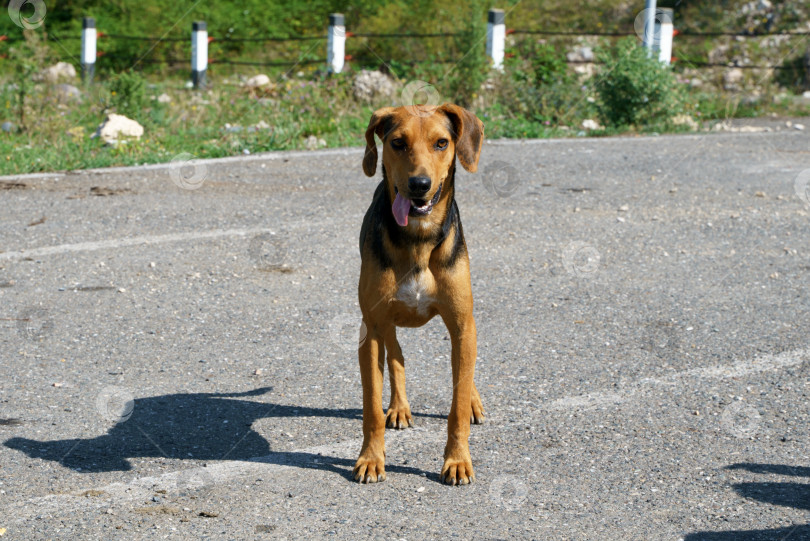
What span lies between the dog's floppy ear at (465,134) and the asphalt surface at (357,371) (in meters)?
1.34

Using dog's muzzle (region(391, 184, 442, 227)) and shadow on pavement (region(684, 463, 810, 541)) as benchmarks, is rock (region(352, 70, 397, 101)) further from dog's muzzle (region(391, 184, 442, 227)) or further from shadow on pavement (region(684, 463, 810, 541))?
shadow on pavement (region(684, 463, 810, 541))

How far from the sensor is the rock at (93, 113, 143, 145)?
38.0 feet

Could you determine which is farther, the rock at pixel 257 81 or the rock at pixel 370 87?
the rock at pixel 257 81

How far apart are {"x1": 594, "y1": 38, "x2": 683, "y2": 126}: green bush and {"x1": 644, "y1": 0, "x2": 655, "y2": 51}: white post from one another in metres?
2.39

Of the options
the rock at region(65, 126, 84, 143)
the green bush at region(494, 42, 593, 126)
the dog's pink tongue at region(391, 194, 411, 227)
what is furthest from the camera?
the green bush at region(494, 42, 593, 126)

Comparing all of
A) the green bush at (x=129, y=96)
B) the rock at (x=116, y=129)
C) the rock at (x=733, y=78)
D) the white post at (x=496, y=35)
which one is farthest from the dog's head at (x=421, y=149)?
the rock at (x=733, y=78)

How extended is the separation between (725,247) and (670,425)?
3.65 m

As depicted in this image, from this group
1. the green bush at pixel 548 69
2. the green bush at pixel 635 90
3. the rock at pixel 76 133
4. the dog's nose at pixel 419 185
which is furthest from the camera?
the green bush at pixel 548 69

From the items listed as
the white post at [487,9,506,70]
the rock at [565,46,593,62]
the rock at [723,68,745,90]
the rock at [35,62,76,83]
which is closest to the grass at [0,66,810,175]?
the rock at [35,62,76,83]

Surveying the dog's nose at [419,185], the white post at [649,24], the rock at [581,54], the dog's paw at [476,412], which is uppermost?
the white post at [649,24]

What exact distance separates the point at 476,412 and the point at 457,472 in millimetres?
662

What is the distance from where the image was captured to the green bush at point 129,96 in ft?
41.5

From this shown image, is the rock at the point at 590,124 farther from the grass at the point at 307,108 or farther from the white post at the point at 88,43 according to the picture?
the white post at the point at 88,43

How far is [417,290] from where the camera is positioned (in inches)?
159
